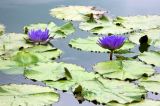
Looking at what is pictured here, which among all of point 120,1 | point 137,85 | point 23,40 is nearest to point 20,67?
point 23,40

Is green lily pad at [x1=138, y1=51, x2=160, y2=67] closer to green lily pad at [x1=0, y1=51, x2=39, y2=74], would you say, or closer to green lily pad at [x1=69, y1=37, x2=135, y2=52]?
green lily pad at [x1=69, y1=37, x2=135, y2=52]

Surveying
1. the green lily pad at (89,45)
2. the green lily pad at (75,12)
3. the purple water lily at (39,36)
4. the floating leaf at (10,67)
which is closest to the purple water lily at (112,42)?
the green lily pad at (89,45)

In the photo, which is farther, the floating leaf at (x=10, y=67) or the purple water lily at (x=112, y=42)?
the purple water lily at (x=112, y=42)

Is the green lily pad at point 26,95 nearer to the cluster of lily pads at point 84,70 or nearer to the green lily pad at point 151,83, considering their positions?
the cluster of lily pads at point 84,70

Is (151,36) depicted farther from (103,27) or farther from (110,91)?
(110,91)

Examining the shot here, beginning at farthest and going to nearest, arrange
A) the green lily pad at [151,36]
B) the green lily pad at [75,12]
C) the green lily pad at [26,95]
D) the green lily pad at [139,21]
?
the green lily pad at [75,12]
the green lily pad at [139,21]
the green lily pad at [151,36]
the green lily pad at [26,95]

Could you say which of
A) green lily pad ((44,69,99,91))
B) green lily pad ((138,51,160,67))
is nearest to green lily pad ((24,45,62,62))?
green lily pad ((44,69,99,91))
